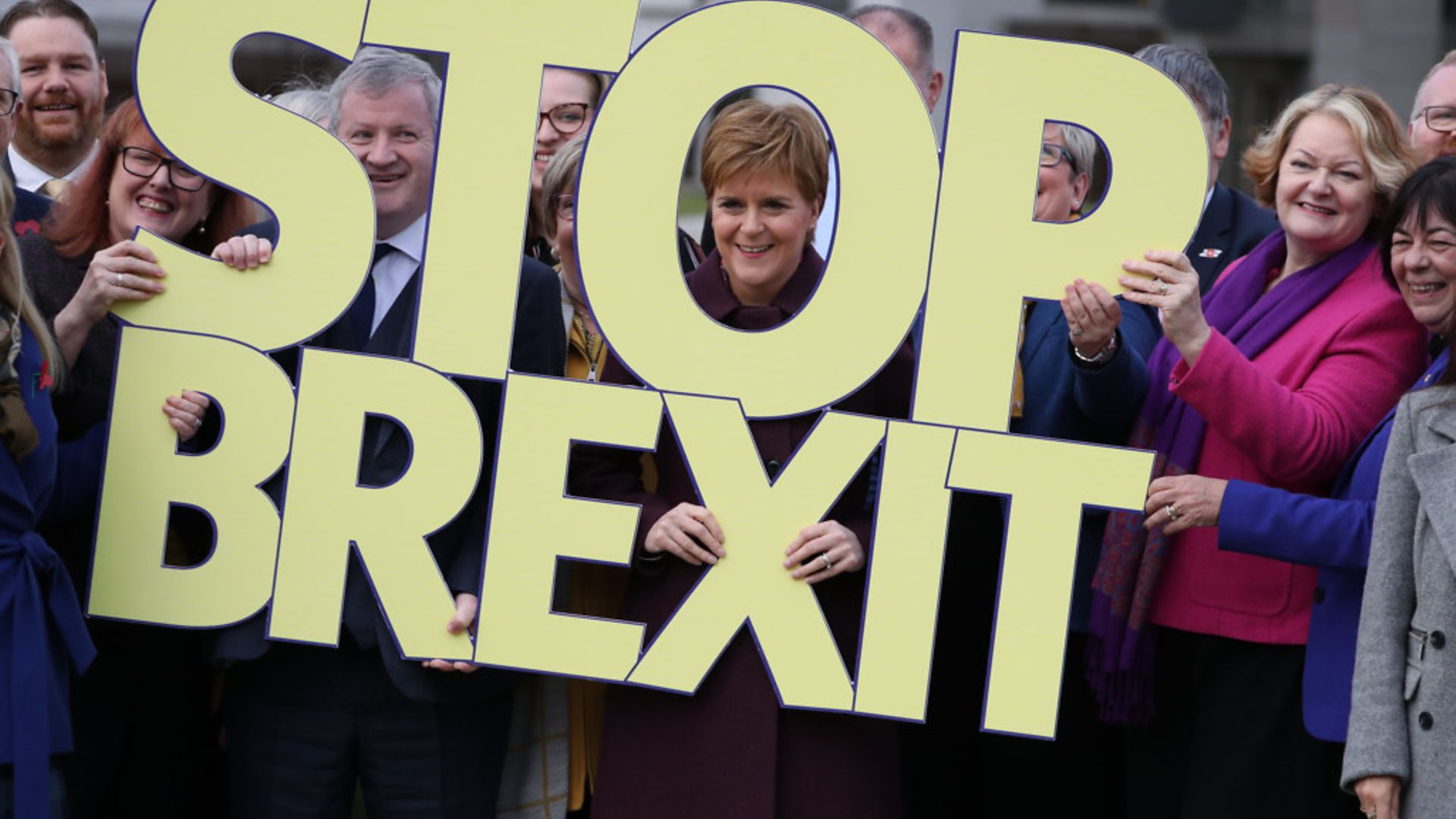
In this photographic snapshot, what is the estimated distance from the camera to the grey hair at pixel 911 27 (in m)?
4.77

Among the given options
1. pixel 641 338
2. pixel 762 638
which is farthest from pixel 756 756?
pixel 641 338

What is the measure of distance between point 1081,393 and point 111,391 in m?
2.05

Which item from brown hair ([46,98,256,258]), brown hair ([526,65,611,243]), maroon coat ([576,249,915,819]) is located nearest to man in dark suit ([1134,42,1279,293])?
maroon coat ([576,249,915,819])

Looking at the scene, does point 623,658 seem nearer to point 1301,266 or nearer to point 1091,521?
point 1091,521

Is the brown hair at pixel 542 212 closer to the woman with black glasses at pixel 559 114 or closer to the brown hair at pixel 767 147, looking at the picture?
the woman with black glasses at pixel 559 114

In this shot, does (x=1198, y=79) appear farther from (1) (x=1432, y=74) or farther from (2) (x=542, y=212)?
(2) (x=542, y=212)

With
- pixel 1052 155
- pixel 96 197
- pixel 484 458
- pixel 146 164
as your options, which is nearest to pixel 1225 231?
pixel 1052 155

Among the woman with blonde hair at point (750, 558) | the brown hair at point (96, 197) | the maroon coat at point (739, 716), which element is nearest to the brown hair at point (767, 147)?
the woman with blonde hair at point (750, 558)

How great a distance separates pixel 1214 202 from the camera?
4090 millimetres

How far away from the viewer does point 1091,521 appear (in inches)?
143

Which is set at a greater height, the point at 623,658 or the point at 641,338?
the point at 641,338

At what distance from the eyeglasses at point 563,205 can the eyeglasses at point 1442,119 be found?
2151 mm

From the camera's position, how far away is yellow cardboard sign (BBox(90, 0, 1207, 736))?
319cm

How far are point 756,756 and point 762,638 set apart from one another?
234 millimetres
